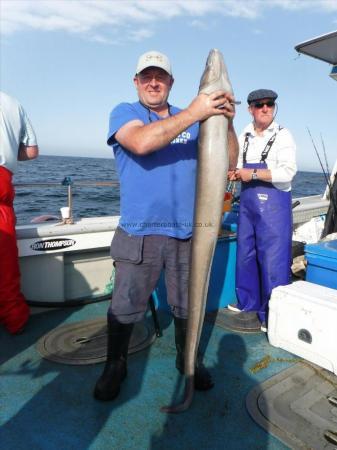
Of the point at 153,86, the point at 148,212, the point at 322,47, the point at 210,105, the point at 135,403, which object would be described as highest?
the point at 322,47

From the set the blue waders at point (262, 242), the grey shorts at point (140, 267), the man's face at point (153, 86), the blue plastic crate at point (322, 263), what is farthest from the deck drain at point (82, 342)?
the man's face at point (153, 86)

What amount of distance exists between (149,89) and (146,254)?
1226 mm

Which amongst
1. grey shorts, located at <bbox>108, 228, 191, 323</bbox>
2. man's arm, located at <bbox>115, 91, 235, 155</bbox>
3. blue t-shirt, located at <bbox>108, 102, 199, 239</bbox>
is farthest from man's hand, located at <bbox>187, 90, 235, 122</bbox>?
grey shorts, located at <bbox>108, 228, 191, 323</bbox>

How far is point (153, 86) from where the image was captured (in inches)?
113

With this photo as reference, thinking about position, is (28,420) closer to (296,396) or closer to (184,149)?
(296,396)

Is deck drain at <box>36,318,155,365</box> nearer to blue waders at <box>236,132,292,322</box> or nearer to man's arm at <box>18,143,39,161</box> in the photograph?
blue waders at <box>236,132,292,322</box>

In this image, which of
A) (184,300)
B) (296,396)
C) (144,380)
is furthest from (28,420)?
(296,396)

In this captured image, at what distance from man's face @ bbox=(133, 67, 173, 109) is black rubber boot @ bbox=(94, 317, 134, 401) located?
171cm

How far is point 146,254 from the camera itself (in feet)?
9.83

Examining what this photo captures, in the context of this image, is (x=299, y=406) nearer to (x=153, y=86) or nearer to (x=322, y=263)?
(x=322, y=263)

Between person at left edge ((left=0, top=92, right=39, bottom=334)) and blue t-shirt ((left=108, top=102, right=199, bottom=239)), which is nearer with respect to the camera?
blue t-shirt ((left=108, top=102, right=199, bottom=239))

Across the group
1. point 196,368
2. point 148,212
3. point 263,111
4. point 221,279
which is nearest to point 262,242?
point 221,279

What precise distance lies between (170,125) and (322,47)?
3618 millimetres

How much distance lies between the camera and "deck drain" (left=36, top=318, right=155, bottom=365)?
355cm
